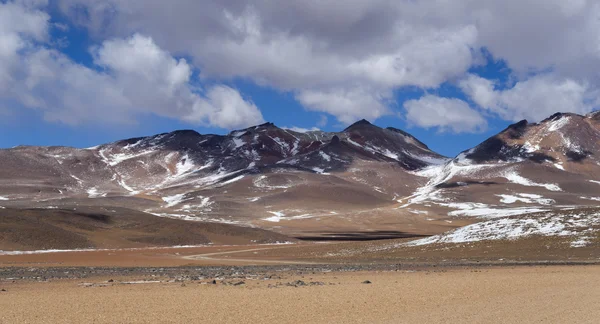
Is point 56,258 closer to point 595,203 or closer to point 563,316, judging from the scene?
point 563,316

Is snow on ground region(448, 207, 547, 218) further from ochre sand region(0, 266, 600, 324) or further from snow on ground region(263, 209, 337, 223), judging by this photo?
ochre sand region(0, 266, 600, 324)

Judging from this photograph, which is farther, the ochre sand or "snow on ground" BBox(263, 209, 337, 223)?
"snow on ground" BBox(263, 209, 337, 223)

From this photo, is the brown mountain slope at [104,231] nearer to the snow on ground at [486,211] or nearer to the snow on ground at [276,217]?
the snow on ground at [276,217]

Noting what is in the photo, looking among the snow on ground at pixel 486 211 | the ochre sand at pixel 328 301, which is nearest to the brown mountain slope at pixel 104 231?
the ochre sand at pixel 328 301

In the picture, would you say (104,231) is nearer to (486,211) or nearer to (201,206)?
(201,206)

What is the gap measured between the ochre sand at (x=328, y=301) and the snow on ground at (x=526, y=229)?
80.5 ft

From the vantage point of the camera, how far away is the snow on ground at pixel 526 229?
54188mm

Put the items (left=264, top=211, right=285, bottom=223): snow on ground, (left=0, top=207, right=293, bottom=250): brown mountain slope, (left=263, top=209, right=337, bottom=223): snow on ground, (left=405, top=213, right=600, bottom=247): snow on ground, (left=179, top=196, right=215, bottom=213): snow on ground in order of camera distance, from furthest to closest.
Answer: (left=179, top=196, right=215, bottom=213): snow on ground → (left=263, top=209, right=337, bottom=223): snow on ground → (left=264, top=211, right=285, bottom=223): snow on ground → (left=0, top=207, right=293, bottom=250): brown mountain slope → (left=405, top=213, right=600, bottom=247): snow on ground

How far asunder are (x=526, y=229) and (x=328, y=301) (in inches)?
1647

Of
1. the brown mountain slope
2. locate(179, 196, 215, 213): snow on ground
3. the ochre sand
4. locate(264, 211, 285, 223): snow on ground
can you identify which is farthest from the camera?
locate(179, 196, 215, 213): snow on ground

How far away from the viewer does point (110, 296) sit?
24.3 metres

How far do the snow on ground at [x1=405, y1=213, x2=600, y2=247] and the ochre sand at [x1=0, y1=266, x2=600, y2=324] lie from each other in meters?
24.5

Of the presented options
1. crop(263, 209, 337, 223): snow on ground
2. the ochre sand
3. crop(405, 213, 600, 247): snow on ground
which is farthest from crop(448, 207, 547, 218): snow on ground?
the ochre sand

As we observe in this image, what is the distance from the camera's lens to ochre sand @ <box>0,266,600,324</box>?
60.2 feet
